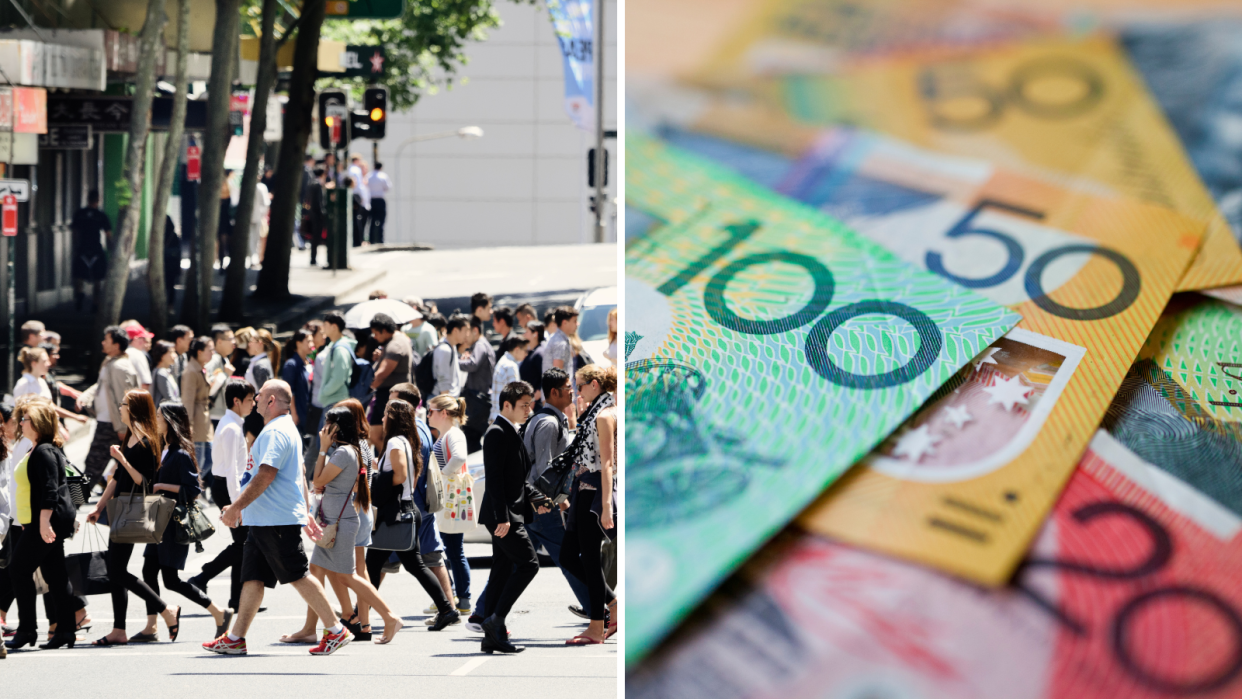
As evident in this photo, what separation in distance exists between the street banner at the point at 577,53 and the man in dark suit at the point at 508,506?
19024 mm

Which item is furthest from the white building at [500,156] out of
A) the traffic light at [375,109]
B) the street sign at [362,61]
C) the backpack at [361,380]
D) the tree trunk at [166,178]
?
the backpack at [361,380]

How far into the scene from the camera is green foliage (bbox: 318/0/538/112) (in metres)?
25.8

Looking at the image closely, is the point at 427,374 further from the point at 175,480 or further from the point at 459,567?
the point at 175,480

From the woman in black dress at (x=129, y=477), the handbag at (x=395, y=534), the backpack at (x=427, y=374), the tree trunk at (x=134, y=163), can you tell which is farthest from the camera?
the tree trunk at (x=134, y=163)

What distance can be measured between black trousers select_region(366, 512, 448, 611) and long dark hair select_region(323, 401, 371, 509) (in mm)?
408

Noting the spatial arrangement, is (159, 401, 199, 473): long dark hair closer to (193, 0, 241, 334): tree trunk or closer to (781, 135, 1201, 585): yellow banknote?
(781, 135, 1201, 585): yellow banknote

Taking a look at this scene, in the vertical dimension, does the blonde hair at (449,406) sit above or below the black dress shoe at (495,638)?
above

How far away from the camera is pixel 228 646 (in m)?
6.60

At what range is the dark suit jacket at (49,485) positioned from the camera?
6.46 m

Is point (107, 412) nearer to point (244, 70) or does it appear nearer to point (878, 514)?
point (878, 514)

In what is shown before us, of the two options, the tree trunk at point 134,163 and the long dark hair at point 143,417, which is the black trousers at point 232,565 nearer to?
the long dark hair at point 143,417

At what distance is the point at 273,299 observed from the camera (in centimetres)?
2089

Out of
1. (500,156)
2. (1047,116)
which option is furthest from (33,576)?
(500,156)

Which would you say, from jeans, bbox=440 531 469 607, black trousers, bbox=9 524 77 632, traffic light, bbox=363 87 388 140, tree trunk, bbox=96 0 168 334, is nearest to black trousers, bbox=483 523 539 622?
jeans, bbox=440 531 469 607
